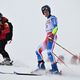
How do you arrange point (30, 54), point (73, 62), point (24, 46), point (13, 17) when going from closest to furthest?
point (73, 62)
point (30, 54)
point (24, 46)
point (13, 17)

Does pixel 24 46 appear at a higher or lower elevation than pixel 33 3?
lower

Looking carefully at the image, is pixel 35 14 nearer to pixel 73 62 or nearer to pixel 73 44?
pixel 73 44

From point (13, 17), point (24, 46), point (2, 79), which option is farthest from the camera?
point (13, 17)

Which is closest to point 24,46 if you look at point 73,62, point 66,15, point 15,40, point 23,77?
point 15,40

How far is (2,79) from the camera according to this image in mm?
8781

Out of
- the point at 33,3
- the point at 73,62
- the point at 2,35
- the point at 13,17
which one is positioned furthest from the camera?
the point at 33,3

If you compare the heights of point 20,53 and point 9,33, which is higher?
point 9,33

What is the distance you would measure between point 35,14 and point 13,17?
43.0 inches

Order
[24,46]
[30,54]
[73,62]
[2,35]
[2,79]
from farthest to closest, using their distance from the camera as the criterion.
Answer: [24,46]
[30,54]
[73,62]
[2,35]
[2,79]

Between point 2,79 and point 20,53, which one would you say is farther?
point 20,53

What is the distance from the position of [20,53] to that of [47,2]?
19.6 feet

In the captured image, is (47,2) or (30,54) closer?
(30,54)

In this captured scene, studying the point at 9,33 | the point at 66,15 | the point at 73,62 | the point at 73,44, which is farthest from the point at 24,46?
the point at 9,33

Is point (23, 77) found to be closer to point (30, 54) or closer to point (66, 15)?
point (30, 54)
